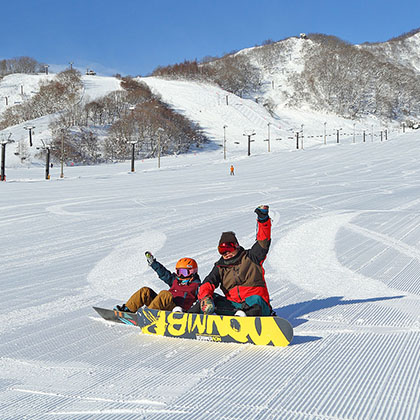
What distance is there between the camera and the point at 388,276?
7.50 meters

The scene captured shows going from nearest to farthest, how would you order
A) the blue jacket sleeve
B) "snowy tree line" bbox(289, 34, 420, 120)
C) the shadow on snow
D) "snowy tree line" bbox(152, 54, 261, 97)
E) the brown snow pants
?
the brown snow pants < the blue jacket sleeve < the shadow on snow < "snowy tree line" bbox(152, 54, 261, 97) < "snowy tree line" bbox(289, 34, 420, 120)

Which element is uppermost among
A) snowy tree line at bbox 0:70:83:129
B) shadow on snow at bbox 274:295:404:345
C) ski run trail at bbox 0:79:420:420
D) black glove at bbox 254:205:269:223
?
snowy tree line at bbox 0:70:83:129

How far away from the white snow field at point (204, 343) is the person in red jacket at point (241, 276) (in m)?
0.42

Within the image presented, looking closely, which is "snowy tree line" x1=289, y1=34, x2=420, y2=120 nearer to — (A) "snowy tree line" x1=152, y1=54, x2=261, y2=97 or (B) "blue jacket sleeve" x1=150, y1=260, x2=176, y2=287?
(A) "snowy tree line" x1=152, y1=54, x2=261, y2=97

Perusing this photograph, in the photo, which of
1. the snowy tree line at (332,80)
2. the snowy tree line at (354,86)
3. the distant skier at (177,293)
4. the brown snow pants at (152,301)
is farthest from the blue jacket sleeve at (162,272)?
the snowy tree line at (354,86)

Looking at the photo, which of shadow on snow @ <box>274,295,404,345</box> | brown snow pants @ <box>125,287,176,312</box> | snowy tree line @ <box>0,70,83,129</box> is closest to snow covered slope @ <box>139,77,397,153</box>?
snowy tree line @ <box>0,70,83,129</box>

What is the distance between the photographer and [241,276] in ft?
15.9

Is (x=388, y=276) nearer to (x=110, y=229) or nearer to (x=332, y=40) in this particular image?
(x=110, y=229)

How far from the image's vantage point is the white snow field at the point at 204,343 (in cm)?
351

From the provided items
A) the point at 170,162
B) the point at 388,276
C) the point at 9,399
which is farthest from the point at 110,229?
the point at 170,162

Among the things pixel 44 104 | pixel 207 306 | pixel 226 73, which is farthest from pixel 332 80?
pixel 207 306

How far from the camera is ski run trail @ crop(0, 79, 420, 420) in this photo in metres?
3.50

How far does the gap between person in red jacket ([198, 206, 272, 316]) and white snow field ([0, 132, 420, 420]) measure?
42 centimetres

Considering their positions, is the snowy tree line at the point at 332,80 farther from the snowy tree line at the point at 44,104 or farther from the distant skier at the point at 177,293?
the distant skier at the point at 177,293
